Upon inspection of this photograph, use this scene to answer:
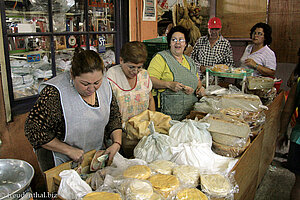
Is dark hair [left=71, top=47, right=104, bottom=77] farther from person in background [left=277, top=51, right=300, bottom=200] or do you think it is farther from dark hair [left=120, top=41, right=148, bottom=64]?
person in background [left=277, top=51, right=300, bottom=200]

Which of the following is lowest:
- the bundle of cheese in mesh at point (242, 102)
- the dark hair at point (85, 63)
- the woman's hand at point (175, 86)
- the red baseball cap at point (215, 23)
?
the bundle of cheese in mesh at point (242, 102)

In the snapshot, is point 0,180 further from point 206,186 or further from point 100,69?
point 206,186

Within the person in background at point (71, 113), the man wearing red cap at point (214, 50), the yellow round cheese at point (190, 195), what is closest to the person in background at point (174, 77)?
the person in background at point (71, 113)

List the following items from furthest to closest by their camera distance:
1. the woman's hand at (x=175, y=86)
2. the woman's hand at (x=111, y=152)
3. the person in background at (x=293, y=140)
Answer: the woman's hand at (x=175, y=86) < the person in background at (x=293, y=140) < the woman's hand at (x=111, y=152)

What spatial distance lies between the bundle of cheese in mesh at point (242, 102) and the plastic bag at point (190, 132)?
0.68 meters

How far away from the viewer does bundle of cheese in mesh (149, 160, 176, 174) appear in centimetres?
→ 135

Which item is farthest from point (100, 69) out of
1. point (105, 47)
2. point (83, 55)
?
point (105, 47)

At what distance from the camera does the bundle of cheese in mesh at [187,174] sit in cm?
131

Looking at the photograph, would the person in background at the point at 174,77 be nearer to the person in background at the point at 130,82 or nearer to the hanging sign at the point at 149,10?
the person in background at the point at 130,82

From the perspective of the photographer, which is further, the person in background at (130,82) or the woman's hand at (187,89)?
the woman's hand at (187,89)

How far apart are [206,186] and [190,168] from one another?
139 mm

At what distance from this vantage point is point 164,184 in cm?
122

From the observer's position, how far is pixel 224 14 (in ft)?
19.4

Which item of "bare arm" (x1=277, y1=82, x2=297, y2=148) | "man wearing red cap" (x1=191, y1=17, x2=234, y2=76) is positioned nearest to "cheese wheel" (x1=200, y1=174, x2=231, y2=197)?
"bare arm" (x1=277, y1=82, x2=297, y2=148)
